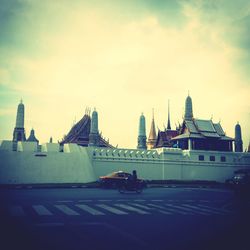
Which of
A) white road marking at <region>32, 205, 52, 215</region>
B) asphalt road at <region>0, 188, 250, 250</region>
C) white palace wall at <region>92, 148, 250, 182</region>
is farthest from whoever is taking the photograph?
white palace wall at <region>92, 148, 250, 182</region>

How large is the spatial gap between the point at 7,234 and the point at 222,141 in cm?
3656

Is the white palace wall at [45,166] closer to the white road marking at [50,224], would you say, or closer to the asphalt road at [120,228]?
the asphalt road at [120,228]

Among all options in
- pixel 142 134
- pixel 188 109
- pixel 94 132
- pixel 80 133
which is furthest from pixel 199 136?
pixel 80 133

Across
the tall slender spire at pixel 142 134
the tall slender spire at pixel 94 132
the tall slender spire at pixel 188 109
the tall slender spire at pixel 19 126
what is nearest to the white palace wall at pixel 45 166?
the tall slender spire at pixel 19 126

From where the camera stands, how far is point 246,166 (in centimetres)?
3981

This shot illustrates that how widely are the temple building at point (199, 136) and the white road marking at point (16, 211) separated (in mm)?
28869

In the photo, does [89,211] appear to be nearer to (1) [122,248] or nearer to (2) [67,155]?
(1) [122,248]

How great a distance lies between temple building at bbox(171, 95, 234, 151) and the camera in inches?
1528

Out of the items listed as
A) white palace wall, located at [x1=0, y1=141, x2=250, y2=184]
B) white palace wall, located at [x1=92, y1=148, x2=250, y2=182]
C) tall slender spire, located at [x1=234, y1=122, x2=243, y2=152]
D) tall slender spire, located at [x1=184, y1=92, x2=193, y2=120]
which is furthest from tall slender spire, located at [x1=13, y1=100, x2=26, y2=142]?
tall slender spire, located at [x1=234, y1=122, x2=243, y2=152]

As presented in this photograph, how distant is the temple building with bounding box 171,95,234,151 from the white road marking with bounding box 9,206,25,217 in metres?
28.9

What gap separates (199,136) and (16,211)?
30800mm

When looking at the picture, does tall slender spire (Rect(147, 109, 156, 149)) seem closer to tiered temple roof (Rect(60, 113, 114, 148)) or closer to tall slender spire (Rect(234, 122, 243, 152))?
tiered temple roof (Rect(60, 113, 114, 148))

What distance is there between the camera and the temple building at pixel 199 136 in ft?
127

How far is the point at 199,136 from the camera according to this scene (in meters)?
38.9
